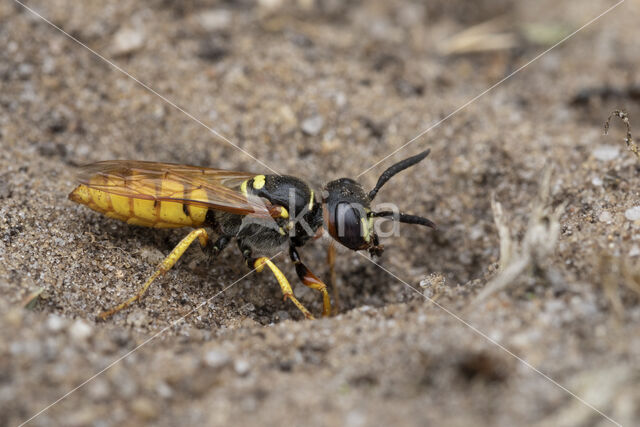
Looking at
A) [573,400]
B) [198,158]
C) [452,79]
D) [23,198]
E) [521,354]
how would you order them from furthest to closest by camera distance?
[452,79]
[198,158]
[23,198]
[521,354]
[573,400]

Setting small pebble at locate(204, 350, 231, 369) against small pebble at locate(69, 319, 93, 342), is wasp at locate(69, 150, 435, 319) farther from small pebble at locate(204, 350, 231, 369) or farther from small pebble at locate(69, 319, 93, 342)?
small pebble at locate(204, 350, 231, 369)

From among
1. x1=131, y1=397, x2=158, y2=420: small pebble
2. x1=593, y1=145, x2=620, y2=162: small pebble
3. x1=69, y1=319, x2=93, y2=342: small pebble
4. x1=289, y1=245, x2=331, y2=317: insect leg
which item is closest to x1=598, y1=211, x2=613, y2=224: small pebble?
x1=593, y1=145, x2=620, y2=162: small pebble

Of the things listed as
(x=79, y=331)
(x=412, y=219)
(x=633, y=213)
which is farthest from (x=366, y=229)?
(x=79, y=331)

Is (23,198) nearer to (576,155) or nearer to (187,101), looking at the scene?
(187,101)

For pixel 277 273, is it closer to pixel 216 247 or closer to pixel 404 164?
pixel 216 247

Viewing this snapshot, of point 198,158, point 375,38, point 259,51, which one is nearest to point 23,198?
point 198,158

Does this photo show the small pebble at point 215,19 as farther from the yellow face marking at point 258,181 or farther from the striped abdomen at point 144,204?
the striped abdomen at point 144,204
